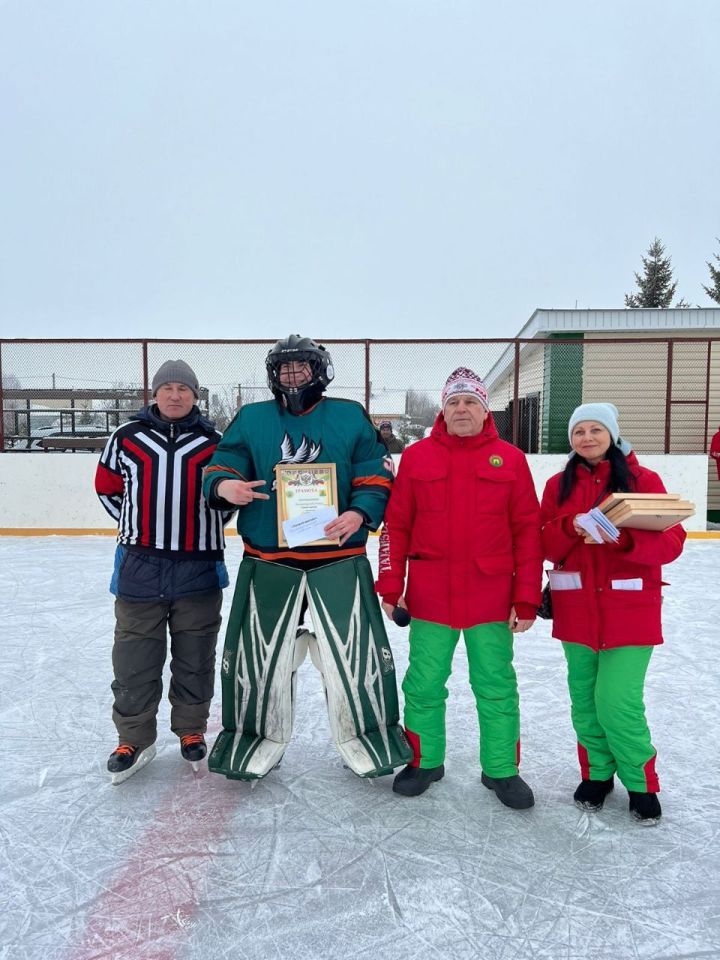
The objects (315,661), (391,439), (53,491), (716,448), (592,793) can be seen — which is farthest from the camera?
(716,448)

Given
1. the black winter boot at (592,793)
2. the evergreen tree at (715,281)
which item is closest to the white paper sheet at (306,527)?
the black winter boot at (592,793)

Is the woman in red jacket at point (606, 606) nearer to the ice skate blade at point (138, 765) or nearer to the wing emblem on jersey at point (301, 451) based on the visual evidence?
the wing emblem on jersey at point (301, 451)

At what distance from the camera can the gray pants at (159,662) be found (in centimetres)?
238

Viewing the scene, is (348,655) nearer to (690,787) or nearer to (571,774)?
(571,774)

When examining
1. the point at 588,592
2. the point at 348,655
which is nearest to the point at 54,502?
the point at 348,655

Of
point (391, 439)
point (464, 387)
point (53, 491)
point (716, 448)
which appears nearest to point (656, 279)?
point (716, 448)

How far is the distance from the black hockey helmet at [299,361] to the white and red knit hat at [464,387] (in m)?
0.38

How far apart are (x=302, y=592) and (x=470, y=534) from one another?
0.56m

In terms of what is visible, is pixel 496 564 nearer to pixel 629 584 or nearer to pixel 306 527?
pixel 629 584

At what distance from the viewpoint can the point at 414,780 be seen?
225 centimetres

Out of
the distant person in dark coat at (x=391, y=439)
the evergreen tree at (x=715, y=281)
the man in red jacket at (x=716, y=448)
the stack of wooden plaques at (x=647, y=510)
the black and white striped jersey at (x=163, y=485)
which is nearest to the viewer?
the stack of wooden plaques at (x=647, y=510)

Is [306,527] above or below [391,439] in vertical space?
below

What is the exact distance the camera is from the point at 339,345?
7.97 meters

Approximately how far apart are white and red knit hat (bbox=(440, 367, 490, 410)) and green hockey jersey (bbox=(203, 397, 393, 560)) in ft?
0.93
